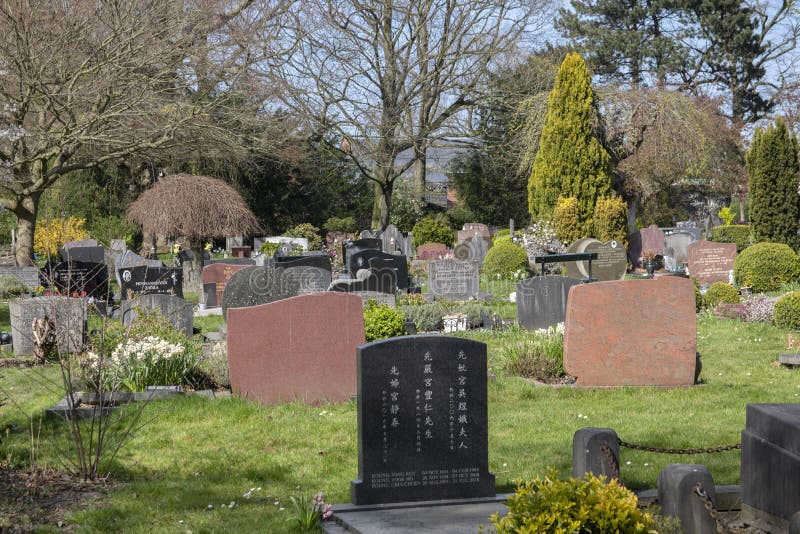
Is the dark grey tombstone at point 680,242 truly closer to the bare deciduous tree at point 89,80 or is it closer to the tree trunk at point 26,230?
the bare deciduous tree at point 89,80

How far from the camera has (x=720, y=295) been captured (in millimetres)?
16219

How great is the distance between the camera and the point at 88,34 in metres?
19.2

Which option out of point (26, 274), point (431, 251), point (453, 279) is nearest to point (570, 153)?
point (431, 251)

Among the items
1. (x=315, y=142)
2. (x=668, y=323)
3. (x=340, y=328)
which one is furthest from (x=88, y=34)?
(x=315, y=142)

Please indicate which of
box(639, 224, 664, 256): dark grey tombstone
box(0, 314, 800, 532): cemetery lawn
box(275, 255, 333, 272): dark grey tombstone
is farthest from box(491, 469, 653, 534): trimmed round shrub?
box(639, 224, 664, 256): dark grey tombstone

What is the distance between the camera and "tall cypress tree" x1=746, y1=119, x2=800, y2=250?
71.9 ft

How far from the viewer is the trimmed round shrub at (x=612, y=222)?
25.8 meters

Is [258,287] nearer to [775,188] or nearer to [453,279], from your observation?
[453,279]

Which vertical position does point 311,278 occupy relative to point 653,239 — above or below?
below

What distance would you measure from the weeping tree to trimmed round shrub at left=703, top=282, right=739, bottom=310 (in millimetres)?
12454

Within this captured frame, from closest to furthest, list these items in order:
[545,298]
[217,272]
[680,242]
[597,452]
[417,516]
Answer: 1. [597,452]
2. [417,516]
3. [545,298]
4. [217,272]
5. [680,242]

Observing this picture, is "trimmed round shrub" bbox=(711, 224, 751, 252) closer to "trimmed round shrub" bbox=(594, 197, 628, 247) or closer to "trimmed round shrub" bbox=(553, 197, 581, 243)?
"trimmed round shrub" bbox=(594, 197, 628, 247)

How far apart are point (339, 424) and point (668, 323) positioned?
3.85m

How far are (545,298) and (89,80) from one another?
38.2 feet
